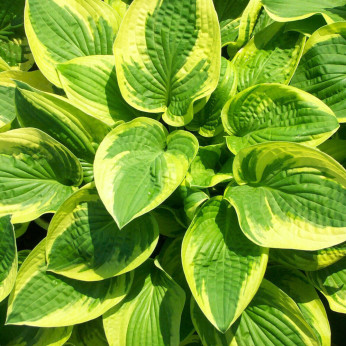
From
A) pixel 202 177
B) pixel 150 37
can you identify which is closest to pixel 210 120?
pixel 202 177

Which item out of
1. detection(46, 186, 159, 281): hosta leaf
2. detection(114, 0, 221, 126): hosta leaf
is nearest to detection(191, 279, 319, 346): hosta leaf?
detection(46, 186, 159, 281): hosta leaf

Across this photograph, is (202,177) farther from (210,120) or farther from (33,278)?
(33,278)

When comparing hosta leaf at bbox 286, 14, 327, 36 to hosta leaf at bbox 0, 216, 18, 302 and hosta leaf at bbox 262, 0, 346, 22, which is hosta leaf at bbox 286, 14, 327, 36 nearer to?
hosta leaf at bbox 262, 0, 346, 22

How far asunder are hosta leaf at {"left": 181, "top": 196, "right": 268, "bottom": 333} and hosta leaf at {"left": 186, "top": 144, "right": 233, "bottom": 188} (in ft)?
0.21

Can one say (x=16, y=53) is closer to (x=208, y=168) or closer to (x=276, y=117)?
(x=208, y=168)

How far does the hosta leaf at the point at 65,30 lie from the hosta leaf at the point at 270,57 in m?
0.43

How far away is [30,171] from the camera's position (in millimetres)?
1138

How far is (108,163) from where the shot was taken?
39.9 inches

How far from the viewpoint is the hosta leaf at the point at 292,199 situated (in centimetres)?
97

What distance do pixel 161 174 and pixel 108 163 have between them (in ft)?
0.45

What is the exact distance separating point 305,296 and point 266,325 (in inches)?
7.6

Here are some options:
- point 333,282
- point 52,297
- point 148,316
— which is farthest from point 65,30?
point 333,282

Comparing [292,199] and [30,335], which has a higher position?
[292,199]

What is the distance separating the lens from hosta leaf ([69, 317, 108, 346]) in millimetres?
1303
